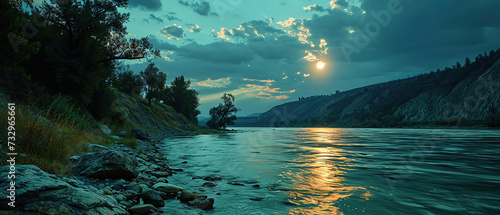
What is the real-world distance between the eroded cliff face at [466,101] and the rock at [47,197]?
14427 centimetres

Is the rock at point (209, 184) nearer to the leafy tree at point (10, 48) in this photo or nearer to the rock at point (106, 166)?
the rock at point (106, 166)

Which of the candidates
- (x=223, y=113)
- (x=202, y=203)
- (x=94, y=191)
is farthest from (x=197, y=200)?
(x=223, y=113)

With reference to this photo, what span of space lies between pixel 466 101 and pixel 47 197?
544ft

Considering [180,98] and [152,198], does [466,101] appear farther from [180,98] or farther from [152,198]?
[152,198]

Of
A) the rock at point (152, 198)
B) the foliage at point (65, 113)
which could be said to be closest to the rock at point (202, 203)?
the rock at point (152, 198)

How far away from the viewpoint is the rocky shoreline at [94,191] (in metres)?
4.10

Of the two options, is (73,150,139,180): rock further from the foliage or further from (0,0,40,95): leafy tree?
(0,0,40,95): leafy tree

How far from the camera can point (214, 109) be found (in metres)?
102

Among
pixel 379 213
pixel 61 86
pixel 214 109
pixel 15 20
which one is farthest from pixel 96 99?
pixel 214 109

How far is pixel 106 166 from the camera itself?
8227 mm

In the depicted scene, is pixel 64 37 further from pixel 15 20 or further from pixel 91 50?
pixel 15 20

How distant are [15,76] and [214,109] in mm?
83137

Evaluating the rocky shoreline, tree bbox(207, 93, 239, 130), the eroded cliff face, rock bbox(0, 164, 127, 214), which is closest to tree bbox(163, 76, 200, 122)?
tree bbox(207, 93, 239, 130)

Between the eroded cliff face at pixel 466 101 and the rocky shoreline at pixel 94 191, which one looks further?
the eroded cliff face at pixel 466 101
